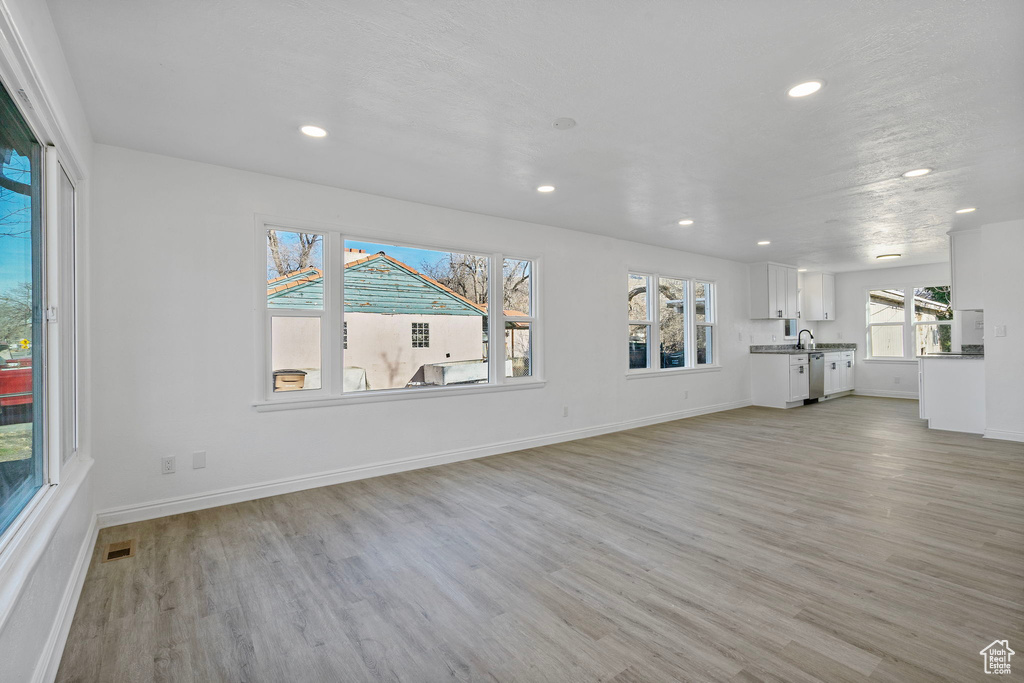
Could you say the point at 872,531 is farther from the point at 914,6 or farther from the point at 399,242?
the point at 399,242

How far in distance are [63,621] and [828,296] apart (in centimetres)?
1138

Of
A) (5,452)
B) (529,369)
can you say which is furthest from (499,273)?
(5,452)

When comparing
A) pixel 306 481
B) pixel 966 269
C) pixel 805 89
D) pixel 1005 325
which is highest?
pixel 805 89

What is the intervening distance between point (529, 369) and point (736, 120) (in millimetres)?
3207

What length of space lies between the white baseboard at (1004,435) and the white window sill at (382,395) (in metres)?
4.99

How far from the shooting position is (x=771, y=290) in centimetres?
807

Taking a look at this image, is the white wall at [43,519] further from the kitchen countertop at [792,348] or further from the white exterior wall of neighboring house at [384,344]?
the kitchen countertop at [792,348]

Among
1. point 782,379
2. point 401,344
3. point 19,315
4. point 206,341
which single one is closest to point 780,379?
point 782,379

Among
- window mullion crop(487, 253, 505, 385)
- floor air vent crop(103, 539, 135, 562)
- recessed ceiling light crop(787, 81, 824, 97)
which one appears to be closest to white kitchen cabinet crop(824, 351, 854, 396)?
window mullion crop(487, 253, 505, 385)

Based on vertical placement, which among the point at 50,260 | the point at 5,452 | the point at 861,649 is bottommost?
the point at 861,649

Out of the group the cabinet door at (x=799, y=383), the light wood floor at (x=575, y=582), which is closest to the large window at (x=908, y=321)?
the cabinet door at (x=799, y=383)

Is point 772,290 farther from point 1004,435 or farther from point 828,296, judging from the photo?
point 1004,435

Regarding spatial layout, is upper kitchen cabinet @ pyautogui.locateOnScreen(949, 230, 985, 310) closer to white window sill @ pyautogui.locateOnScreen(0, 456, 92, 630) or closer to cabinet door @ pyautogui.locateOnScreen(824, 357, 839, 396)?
cabinet door @ pyautogui.locateOnScreen(824, 357, 839, 396)

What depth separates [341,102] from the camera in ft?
8.55
